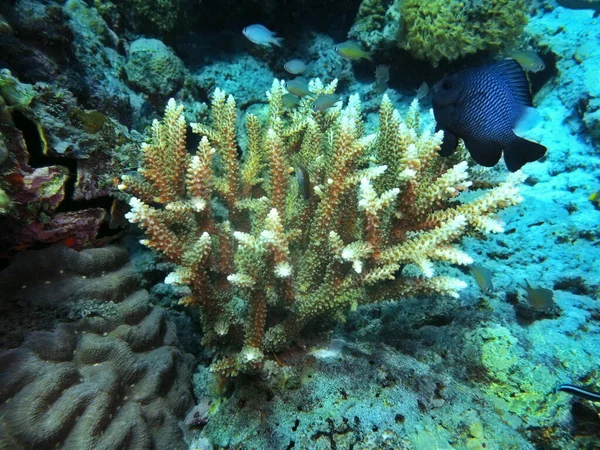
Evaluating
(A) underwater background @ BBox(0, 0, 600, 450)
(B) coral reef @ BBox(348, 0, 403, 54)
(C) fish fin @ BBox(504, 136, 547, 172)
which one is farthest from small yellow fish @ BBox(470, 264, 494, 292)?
(B) coral reef @ BBox(348, 0, 403, 54)

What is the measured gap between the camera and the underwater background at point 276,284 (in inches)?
79.7

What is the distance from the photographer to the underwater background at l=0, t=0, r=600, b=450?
6.64 ft

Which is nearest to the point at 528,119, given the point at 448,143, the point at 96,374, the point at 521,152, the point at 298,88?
the point at 521,152

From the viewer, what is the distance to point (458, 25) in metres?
4.91

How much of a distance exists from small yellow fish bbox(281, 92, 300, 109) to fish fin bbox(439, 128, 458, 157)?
66.7 inches

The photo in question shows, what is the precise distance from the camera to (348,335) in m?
2.69

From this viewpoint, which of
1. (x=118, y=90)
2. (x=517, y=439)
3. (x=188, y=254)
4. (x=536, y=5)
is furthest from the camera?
(x=536, y=5)

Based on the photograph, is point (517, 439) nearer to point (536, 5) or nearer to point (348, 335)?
point (348, 335)

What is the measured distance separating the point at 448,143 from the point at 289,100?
1793mm

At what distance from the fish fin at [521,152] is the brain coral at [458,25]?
341 centimetres

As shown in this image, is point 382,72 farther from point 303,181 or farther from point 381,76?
point 303,181

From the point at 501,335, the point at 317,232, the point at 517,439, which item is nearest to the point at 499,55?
the point at 501,335

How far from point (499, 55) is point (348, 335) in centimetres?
499

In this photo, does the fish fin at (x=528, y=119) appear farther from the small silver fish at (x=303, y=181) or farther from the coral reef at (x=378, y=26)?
the coral reef at (x=378, y=26)
